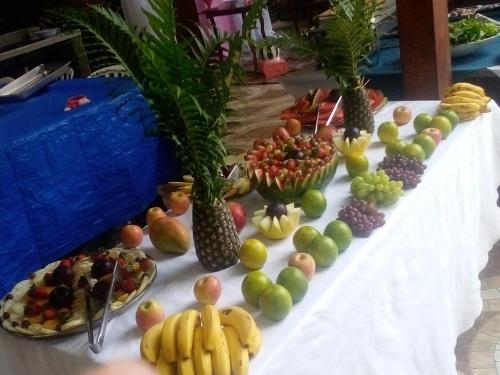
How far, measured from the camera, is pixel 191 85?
963 mm

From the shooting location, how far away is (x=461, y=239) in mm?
1418

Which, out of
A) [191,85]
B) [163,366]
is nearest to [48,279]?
[163,366]

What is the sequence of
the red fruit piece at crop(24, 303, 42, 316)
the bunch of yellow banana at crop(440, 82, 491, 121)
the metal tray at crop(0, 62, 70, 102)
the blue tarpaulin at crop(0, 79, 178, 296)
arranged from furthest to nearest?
the metal tray at crop(0, 62, 70, 102)
the blue tarpaulin at crop(0, 79, 178, 296)
the bunch of yellow banana at crop(440, 82, 491, 121)
the red fruit piece at crop(24, 303, 42, 316)

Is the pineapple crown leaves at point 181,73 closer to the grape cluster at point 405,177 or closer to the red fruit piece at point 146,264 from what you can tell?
the red fruit piece at point 146,264

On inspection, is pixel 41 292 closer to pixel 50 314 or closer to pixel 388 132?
pixel 50 314

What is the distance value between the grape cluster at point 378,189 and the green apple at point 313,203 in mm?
95

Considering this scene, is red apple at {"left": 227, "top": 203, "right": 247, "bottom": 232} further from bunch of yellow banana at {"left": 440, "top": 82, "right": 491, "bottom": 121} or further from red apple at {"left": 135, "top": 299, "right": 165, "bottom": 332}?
bunch of yellow banana at {"left": 440, "top": 82, "right": 491, "bottom": 121}

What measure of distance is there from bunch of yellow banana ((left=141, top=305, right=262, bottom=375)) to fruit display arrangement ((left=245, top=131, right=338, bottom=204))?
449 mm

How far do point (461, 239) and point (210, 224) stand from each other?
723 millimetres

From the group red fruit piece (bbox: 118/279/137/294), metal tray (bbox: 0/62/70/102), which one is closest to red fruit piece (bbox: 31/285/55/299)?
red fruit piece (bbox: 118/279/137/294)

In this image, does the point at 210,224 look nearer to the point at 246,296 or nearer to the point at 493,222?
the point at 246,296

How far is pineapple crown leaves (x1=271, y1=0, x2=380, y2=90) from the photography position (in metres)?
1.40

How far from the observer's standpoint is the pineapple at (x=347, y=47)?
140 centimetres

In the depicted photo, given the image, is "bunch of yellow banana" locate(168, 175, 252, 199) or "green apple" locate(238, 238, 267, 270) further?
"bunch of yellow banana" locate(168, 175, 252, 199)
